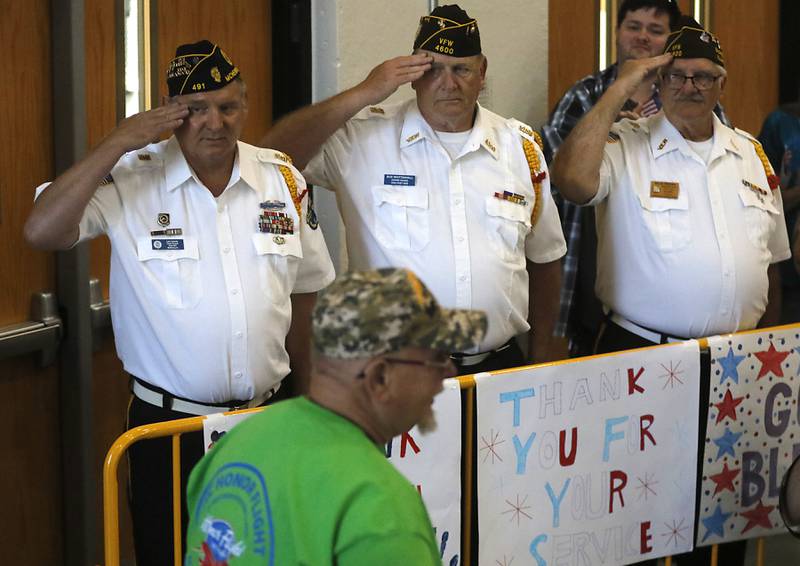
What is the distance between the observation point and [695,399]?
12.5ft

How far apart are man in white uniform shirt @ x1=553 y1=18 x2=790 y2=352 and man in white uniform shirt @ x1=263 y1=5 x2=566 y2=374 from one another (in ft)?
0.93

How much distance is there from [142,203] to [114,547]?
3.22 ft

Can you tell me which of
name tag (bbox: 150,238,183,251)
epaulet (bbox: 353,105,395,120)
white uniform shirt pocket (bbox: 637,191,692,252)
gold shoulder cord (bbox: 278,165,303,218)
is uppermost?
epaulet (bbox: 353,105,395,120)

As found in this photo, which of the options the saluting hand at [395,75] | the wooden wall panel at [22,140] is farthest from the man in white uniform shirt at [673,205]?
the wooden wall panel at [22,140]

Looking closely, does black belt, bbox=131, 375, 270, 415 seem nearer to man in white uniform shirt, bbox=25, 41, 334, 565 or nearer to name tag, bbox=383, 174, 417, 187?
man in white uniform shirt, bbox=25, 41, 334, 565

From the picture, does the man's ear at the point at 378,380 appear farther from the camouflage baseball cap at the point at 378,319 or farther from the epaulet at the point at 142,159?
the epaulet at the point at 142,159

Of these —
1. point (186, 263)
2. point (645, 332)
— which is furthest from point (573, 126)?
point (186, 263)

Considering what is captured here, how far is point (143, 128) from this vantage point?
3203 millimetres

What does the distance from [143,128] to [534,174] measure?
4.48 feet

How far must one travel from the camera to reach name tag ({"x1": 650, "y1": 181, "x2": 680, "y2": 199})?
13.6ft

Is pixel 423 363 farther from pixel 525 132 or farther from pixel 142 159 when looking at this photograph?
pixel 525 132

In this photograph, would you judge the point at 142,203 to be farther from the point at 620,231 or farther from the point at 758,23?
the point at 758,23

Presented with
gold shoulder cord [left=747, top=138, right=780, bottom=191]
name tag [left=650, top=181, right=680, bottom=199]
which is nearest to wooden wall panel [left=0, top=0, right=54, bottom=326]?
name tag [left=650, top=181, right=680, bottom=199]

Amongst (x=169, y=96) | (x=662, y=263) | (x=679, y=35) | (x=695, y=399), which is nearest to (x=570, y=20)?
(x=679, y=35)
